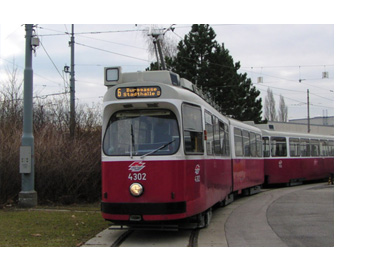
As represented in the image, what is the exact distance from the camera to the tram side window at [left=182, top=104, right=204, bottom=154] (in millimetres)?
8898

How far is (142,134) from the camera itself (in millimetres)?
8750

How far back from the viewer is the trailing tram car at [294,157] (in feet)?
73.6

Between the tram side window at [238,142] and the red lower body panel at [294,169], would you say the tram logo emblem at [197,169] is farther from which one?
the red lower body panel at [294,169]

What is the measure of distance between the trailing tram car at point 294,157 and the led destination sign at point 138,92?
1402 cm

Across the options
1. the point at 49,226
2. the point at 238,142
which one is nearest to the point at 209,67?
the point at 238,142

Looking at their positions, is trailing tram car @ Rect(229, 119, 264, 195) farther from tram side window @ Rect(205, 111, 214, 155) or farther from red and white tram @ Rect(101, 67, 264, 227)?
red and white tram @ Rect(101, 67, 264, 227)

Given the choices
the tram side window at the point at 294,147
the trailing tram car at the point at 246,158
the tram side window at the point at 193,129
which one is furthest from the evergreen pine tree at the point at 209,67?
the tram side window at the point at 193,129

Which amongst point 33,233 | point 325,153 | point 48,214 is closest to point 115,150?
point 33,233

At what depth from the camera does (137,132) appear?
8.77 metres

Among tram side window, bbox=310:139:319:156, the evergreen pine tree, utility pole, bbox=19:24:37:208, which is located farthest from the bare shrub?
the evergreen pine tree

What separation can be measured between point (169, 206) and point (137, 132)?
1595 millimetres

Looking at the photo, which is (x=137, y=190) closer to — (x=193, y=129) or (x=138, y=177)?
(x=138, y=177)
